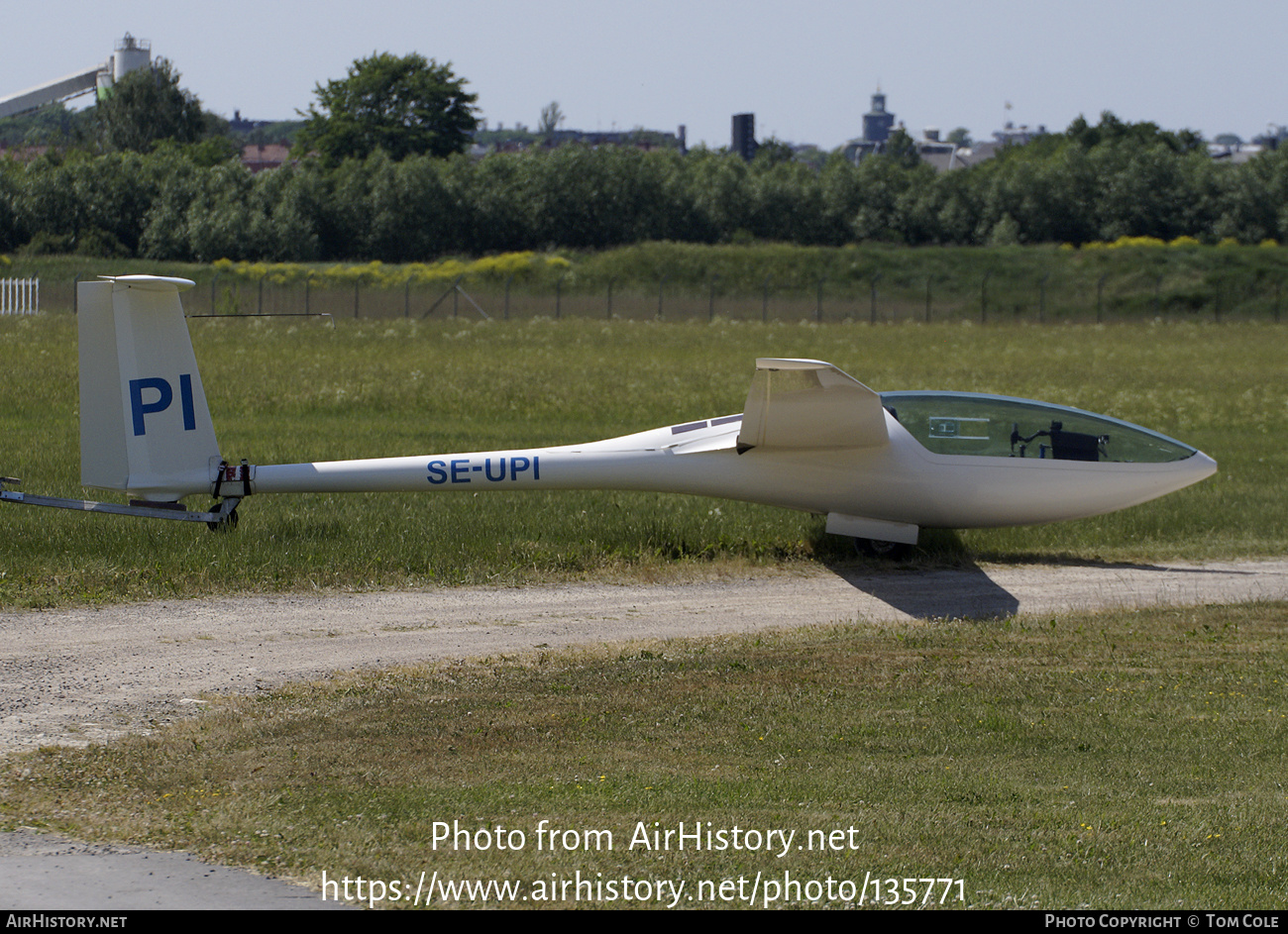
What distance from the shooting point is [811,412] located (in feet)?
40.6

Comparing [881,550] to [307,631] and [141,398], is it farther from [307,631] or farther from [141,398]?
[141,398]

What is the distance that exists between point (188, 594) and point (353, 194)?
80499 mm

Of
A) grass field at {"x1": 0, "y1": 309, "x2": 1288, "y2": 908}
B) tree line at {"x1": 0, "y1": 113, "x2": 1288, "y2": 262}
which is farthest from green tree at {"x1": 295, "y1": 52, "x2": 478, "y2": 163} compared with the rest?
grass field at {"x1": 0, "y1": 309, "x2": 1288, "y2": 908}

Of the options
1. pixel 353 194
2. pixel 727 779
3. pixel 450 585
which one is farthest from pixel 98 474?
pixel 353 194

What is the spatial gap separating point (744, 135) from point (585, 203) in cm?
9037

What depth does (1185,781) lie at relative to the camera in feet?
21.6

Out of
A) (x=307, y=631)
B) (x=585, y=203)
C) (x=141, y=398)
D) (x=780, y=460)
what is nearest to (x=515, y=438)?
(x=780, y=460)

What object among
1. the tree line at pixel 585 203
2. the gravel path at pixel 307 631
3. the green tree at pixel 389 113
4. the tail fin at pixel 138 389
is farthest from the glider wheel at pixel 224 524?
the green tree at pixel 389 113

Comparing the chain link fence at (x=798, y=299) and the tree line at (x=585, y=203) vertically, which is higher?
the tree line at (x=585, y=203)

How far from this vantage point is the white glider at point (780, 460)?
11461 millimetres

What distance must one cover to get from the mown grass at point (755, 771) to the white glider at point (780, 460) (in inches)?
135

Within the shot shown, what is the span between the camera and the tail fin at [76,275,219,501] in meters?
11.2

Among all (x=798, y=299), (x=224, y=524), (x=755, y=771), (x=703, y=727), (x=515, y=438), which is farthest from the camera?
(x=798, y=299)

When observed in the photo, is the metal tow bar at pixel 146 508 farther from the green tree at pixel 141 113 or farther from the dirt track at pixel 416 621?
the green tree at pixel 141 113
